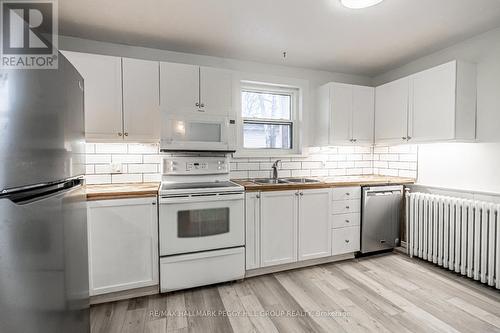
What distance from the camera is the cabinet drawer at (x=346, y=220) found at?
2.73 m

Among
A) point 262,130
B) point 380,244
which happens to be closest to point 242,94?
point 262,130

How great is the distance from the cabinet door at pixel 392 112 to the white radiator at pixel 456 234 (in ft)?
2.56

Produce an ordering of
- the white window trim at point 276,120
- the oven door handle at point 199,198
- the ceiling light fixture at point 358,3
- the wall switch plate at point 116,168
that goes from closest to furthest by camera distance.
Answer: the ceiling light fixture at point 358,3 → the oven door handle at point 199,198 → the wall switch plate at point 116,168 → the white window trim at point 276,120

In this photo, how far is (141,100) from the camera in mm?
2287

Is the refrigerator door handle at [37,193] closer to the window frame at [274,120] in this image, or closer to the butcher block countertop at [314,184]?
the butcher block countertop at [314,184]

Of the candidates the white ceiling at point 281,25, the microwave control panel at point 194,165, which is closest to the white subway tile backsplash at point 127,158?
the microwave control panel at point 194,165

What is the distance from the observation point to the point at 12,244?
0.63 meters

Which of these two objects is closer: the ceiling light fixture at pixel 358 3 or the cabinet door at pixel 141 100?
the ceiling light fixture at pixel 358 3

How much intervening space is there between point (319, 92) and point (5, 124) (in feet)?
10.5

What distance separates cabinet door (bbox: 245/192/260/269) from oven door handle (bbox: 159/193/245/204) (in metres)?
0.14

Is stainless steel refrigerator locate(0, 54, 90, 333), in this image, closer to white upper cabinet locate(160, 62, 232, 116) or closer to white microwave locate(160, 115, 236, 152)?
white microwave locate(160, 115, 236, 152)

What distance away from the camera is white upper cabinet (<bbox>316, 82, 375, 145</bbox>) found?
3055mm

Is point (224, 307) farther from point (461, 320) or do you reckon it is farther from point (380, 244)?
point (380, 244)

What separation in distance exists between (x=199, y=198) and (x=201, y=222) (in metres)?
0.23
